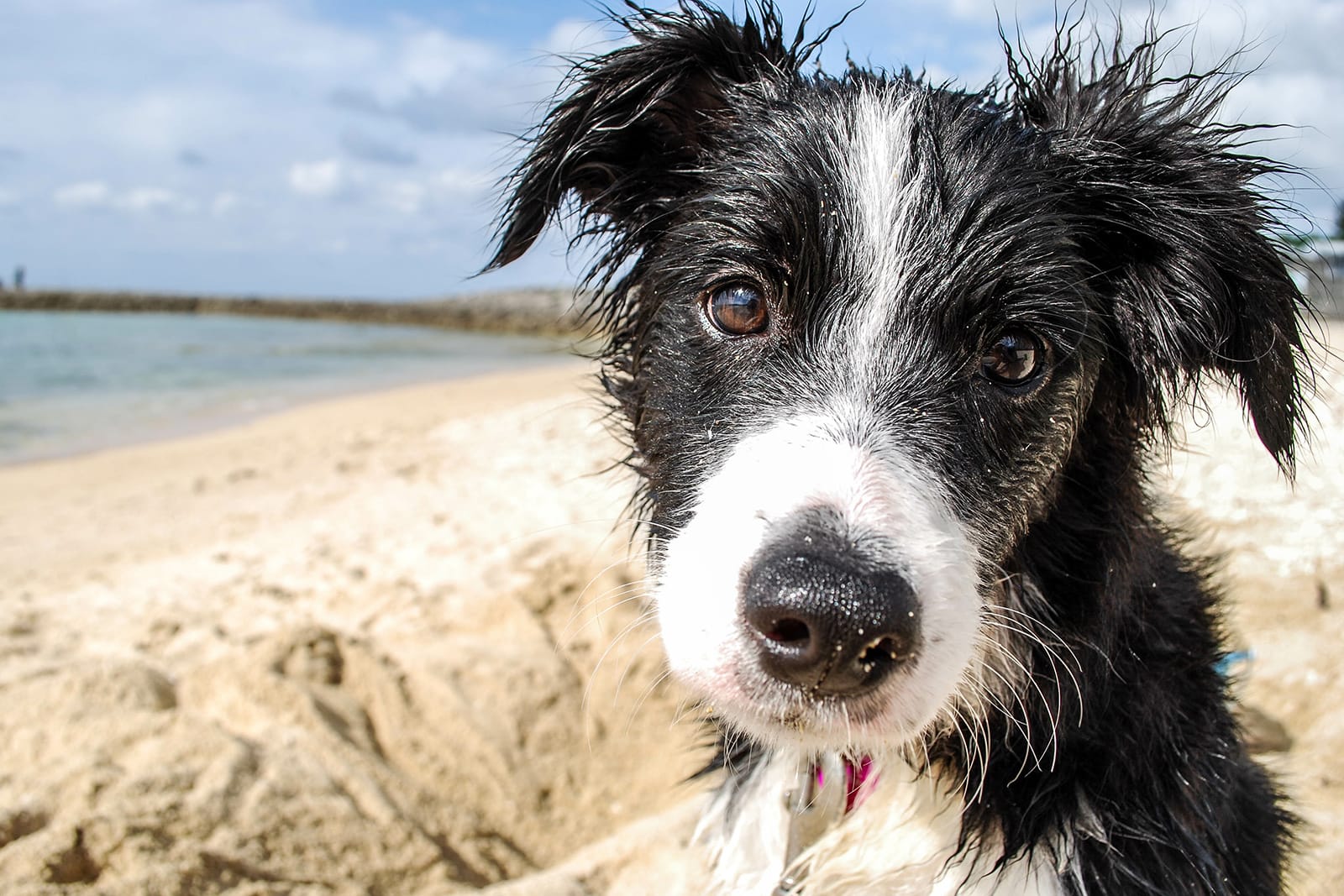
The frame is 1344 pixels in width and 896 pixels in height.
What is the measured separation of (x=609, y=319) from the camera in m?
3.24

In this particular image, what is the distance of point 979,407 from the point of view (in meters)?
2.41

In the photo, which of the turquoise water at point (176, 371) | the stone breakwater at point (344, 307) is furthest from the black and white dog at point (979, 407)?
the stone breakwater at point (344, 307)

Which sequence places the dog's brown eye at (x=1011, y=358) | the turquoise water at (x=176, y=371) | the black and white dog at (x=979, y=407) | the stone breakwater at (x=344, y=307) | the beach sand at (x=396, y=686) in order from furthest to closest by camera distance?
the stone breakwater at (x=344, y=307)
the turquoise water at (x=176, y=371)
the beach sand at (x=396, y=686)
the dog's brown eye at (x=1011, y=358)
the black and white dog at (x=979, y=407)

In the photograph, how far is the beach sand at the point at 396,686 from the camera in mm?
3297

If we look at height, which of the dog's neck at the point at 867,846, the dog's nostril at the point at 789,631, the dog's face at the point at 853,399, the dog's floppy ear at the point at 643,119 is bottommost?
the dog's neck at the point at 867,846

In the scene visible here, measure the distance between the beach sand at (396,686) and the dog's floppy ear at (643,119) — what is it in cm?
104

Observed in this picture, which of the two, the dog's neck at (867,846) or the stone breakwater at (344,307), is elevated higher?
the dog's neck at (867,846)

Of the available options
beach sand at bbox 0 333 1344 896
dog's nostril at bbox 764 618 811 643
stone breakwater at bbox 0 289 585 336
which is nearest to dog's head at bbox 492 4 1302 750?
dog's nostril at bbox 764 618 811 643

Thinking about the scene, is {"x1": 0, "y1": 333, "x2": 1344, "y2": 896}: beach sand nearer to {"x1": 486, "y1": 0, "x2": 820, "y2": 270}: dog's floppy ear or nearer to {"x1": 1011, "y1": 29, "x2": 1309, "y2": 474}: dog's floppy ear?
{"x1": 1011, "y1": 29, "x2": 1309, "y2": 474}: dog's floppy ear

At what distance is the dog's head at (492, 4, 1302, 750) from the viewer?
77.2 inches

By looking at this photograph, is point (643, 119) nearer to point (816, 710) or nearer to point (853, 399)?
point (853, 399)

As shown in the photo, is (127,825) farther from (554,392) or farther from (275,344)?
(275,344)

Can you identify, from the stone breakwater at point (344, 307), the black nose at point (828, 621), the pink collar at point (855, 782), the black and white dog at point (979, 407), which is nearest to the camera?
the black nose at point (828, 621)

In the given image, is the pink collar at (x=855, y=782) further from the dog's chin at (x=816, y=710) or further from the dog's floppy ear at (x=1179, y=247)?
the dog's floppy ear at (x=1179, y=247)
